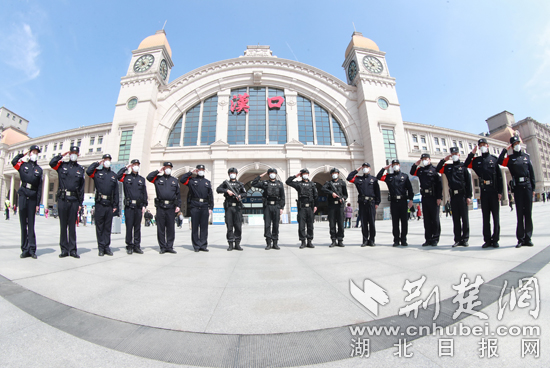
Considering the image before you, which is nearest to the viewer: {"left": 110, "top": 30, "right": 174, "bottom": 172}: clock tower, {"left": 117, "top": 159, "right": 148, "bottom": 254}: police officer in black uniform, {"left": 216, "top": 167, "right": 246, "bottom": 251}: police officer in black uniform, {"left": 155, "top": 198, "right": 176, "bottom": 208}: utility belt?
{"left": 117, "top": 159, "right": 148, "bottom": 254}: police officer in black uniform

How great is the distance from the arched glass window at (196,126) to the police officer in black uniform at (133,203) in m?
20.4

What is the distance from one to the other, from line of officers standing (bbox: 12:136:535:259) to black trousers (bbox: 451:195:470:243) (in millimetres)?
A: 16

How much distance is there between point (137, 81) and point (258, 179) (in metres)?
27.2

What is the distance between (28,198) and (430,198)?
26.3ft

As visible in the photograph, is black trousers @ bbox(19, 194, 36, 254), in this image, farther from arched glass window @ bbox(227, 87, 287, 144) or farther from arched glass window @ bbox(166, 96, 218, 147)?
arched glass window @ bbox(166, 96, 218, 147)

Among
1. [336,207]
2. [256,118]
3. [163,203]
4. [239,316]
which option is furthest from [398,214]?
[256,118]

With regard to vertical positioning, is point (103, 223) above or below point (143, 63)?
below

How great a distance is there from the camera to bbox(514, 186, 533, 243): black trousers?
3.92 m

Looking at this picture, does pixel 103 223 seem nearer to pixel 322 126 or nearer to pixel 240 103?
pixel 240 103

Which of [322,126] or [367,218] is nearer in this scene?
[367,218]

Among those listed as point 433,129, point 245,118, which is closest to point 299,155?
point 245,118

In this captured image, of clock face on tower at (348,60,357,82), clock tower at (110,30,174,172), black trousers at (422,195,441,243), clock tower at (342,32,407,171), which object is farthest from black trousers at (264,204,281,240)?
clock face on tower at (348,60,357,82)

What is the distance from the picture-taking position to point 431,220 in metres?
5.04

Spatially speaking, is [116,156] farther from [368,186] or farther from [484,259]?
[484,259]
